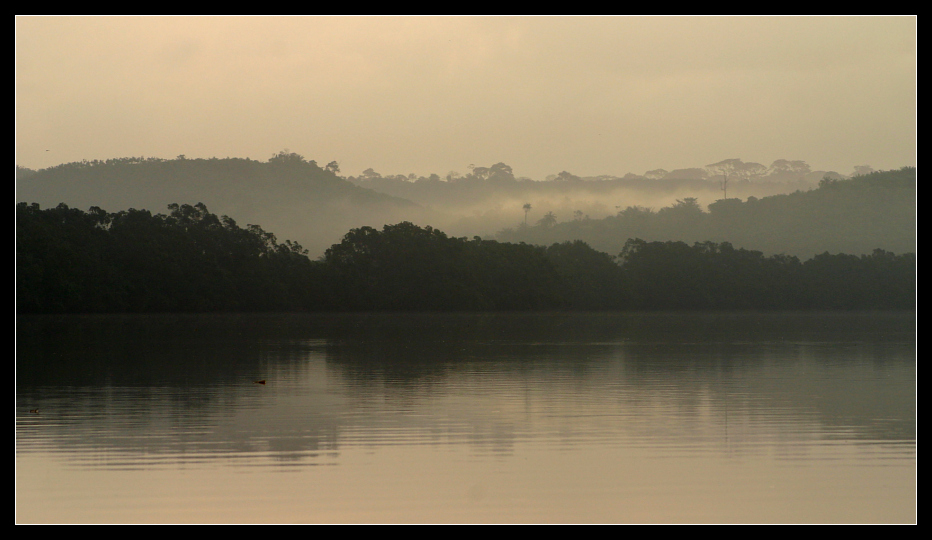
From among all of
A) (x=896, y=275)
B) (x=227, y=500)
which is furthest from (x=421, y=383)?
(x=896, y=275)

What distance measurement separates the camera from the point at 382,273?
84.9 meters

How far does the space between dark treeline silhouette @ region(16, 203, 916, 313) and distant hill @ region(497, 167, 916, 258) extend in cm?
6469

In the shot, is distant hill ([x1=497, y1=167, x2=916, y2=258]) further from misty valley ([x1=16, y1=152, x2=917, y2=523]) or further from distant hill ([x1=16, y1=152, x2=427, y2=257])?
misty valley ([x1=16, y1=152, x2=917, y2=523])

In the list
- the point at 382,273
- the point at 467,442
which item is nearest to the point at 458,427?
the point at 467,442

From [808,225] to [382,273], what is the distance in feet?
385

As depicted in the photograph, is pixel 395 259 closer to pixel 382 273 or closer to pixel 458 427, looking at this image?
pixel 382 273

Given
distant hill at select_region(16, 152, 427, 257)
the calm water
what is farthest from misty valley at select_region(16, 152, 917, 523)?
distant hill at select_region(16, 152, 427, 257)

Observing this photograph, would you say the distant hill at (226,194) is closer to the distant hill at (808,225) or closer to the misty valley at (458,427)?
the distant hill at (808,225)

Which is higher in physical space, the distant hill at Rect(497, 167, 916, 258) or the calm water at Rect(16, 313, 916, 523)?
the distant hill at Rect(497, 167, 916, 258)

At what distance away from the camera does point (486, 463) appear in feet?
34.2

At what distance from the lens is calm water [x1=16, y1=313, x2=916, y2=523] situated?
28.3ft

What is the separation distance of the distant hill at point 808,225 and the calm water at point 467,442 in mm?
159225

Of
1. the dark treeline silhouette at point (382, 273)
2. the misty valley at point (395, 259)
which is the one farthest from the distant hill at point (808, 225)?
the dark treeline silhouette at point (382, 273)

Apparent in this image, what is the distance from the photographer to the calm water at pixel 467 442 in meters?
8.62
